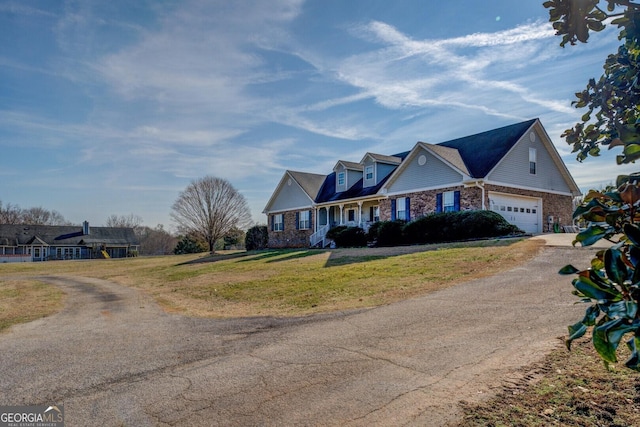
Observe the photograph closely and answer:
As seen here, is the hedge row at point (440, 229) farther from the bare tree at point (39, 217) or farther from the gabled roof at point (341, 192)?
the bare tree at point (39, 217)

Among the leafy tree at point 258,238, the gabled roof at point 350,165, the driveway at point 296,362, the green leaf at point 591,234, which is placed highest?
the gabled roof at point 350,165

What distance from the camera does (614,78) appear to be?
104 inches

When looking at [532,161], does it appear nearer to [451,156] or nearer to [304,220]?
[451,156]

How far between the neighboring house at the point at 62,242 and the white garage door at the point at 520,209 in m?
54.8

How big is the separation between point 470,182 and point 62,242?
59.7 metres

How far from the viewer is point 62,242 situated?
60281mm

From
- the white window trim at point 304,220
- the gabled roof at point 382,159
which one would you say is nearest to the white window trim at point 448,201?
the gabled roof at point 382,159

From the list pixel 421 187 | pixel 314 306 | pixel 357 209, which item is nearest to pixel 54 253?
pixel 357 209

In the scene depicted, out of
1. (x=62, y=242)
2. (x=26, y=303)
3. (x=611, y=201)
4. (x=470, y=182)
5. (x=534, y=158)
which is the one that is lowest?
(x=26, y=303)

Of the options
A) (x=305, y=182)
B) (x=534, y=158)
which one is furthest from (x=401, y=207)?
(x=305, y=182)

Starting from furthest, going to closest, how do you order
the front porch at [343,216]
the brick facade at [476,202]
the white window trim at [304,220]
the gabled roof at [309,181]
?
the gabled roof at [309,181] → the white window trim at [304,220] → the front porch at [343,216] → the brick facade at [476,202]

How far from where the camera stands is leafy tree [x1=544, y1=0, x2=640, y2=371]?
149 cm

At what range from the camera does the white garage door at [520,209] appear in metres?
22.9

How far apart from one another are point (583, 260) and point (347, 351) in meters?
9.22
